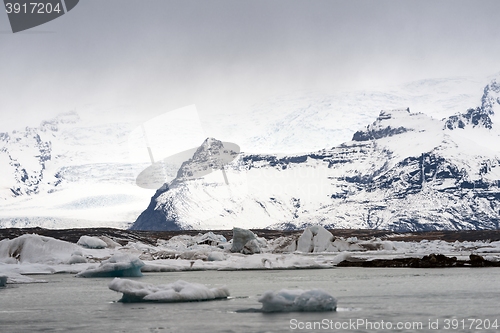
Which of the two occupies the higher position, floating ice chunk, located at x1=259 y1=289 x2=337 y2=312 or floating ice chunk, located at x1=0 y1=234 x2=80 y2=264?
floating ice chunk, located at x1=0 y1=234 x2=80 y2=264

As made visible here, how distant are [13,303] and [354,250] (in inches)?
3094

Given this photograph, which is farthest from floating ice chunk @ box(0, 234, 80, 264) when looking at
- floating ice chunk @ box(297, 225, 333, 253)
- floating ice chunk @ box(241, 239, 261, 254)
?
floating ice chunk @ box(297, 225, 333, 253)

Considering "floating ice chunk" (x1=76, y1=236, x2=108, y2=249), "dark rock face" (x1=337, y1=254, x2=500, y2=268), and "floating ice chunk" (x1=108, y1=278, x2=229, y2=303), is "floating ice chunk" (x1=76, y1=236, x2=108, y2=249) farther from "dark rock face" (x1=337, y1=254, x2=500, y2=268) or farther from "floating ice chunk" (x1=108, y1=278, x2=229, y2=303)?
"floating ice chunk" (x1=108, y1=278, x2=229, y2=303)

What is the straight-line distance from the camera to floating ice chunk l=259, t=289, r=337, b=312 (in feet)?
93.2

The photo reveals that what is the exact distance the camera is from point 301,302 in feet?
93.6

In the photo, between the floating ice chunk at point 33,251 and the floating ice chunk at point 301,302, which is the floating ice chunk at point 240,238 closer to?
the floating ice chunk at point 33,251

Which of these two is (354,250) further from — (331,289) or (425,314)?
(425,314)

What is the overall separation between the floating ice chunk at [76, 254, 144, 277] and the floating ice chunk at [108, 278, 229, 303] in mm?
18254

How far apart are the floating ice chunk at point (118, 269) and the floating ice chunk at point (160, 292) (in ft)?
59.9

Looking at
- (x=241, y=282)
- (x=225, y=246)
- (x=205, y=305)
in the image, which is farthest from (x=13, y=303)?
(x=225, y=246)

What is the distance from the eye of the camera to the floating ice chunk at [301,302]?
2842 centimetres

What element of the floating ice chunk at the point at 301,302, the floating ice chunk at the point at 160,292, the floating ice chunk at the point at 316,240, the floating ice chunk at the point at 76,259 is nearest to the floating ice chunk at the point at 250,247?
the floating ice chunk at the point at 316,240

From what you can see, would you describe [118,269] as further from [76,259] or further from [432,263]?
[432,263]

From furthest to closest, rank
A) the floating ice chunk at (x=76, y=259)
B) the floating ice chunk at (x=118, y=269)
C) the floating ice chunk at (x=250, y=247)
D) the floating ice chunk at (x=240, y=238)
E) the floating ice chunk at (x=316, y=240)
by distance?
1. the floating ice chunk at (x=316, y=240)
2. the floating ice chunk at (x=240, y=238)
3. the floating ice chunk at (x=250, y=247)
4. the floating ice chunk at (x=76, y=259)
5. the floating ice chunk at (x=118, y=269)
